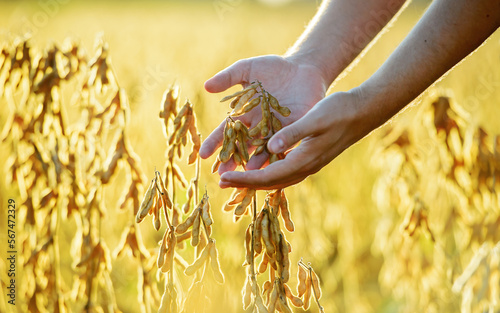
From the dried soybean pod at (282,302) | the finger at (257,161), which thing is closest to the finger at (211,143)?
the finger at (257,161)

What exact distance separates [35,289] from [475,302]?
127 centimetres

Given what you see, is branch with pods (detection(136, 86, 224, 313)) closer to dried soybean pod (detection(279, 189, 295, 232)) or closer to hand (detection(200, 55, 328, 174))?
dried soybean pod (detection(279, 189, 295, 232))

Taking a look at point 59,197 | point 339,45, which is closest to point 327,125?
point 339,45

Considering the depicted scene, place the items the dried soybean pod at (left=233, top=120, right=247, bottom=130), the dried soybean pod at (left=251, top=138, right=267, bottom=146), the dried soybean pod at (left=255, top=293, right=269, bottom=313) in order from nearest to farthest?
the dried soybean pod at (left=255, top=293, right=269, bottom=313) → the dried soybean pod at (left=233, top=120, right=247, bottom=130) → the dried soybean pod at (left=251, top=138, right=267, bottom=146)

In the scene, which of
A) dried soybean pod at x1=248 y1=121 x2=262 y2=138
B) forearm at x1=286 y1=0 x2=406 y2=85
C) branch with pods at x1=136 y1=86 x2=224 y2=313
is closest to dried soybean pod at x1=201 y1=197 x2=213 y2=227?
branch with pods at x1=136 y1=86 x2=224 y2=313

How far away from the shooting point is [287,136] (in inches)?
48.1

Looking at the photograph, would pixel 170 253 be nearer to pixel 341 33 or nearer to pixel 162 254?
pixel 162 254

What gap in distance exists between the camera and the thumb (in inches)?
47.4

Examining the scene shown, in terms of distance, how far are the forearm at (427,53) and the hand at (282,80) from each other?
308 mm

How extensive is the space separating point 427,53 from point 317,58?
1.57 feet

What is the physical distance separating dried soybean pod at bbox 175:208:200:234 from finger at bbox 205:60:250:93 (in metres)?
Result: 0.50

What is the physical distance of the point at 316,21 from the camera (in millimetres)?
1911

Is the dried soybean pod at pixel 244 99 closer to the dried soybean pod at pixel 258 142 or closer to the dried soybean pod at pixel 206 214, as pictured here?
the dried soybean pod at pixel 258 142

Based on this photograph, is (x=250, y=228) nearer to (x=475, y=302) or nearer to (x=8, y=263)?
(x=475, y=302)
